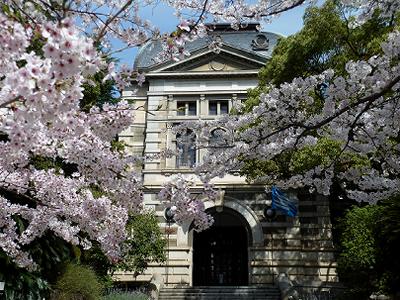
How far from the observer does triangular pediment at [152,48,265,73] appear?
21.4 m

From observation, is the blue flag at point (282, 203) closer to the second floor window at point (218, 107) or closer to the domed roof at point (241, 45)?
the second floor window at point (218, 107)

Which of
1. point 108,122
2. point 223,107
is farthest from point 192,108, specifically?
point 108,122

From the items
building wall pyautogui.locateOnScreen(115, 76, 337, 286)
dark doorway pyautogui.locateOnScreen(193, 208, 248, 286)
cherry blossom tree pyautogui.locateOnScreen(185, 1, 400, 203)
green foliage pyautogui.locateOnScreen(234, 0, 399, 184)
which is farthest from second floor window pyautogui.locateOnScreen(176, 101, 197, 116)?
cherry blossom tree pyautogui.locateOnScreen(185, 1, 400, 203)

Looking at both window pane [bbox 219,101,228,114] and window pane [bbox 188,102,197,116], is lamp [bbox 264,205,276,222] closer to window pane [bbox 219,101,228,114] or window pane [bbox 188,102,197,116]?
window pane [bbox 219,101,228,114]

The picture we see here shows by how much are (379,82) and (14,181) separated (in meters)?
5.27

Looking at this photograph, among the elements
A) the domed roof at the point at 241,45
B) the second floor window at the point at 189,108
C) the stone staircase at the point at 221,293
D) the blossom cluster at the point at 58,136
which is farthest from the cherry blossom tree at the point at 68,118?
the domed roof at the point at 241,45

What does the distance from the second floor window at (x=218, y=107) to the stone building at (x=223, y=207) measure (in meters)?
0.05

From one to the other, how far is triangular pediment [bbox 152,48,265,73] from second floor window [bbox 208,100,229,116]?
1.46 metres

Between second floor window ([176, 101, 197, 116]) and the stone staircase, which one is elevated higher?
second floor window ([176, 101, 197, 116])

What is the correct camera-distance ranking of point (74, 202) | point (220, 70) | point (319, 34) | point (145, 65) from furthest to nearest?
1. point (145, 65)
2. point (220, 70)
3. point (319, 34)
4. point (74, 202)

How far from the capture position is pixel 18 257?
796cm

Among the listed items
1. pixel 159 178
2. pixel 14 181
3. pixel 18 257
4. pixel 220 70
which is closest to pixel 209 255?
pixel 159 178

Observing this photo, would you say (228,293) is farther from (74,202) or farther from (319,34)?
(74,202)

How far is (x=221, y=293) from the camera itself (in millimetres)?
16344
